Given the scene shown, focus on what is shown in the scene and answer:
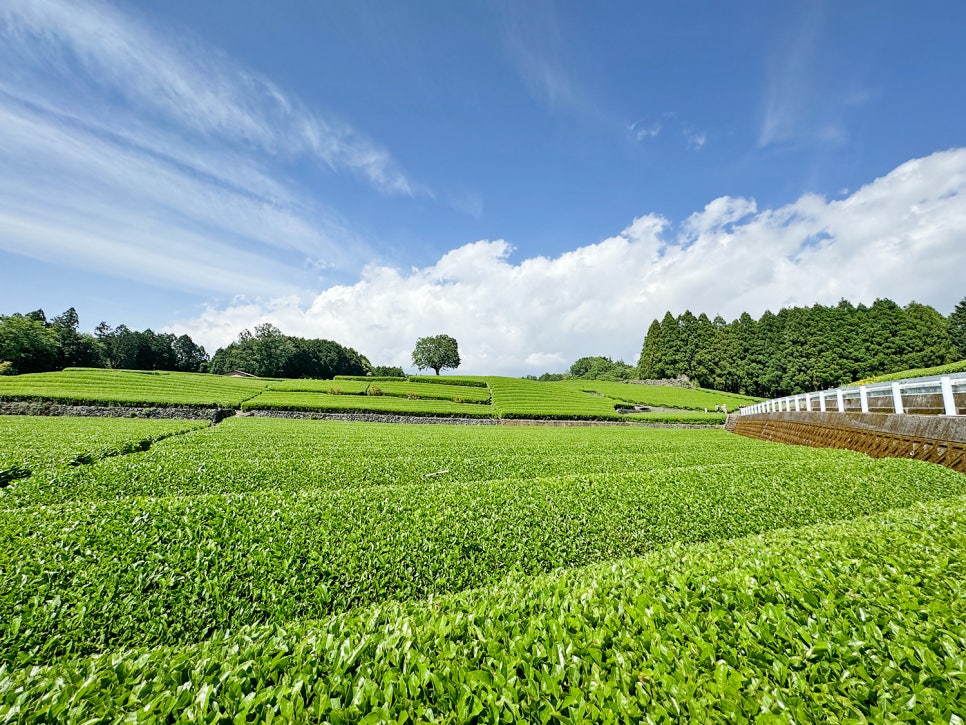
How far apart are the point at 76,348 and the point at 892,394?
3630 inches

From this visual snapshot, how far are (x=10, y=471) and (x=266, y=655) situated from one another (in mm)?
10863

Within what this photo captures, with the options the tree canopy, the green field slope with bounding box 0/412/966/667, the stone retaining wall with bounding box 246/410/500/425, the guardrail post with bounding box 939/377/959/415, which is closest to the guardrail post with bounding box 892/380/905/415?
the guardrail post with bounding box 939/377/959/415

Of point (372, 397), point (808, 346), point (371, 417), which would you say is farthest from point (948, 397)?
point (808, 346)

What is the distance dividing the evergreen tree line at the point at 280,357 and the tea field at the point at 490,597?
66.9 m

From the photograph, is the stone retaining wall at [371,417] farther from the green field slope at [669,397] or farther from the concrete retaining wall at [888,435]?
the green field slope at [669,397]

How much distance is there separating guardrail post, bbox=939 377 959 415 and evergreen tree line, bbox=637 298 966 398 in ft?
178

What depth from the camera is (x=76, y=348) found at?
2425 inches

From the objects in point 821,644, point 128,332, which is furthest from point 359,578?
point 128,332

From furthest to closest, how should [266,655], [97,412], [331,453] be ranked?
[97,412]
[331,453]
[266,655]

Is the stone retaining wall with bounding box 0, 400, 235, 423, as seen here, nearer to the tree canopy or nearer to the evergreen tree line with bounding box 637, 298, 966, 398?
the evergreen tree line with bounding box 637, 298, 966, 398

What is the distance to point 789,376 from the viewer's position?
5159 centimetres

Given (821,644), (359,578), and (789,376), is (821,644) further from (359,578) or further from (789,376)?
(789,376)

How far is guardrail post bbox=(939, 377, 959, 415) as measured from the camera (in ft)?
24.3

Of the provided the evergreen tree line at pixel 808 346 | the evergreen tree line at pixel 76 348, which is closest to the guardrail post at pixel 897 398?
the evergreen tree line at pixel 808 346
